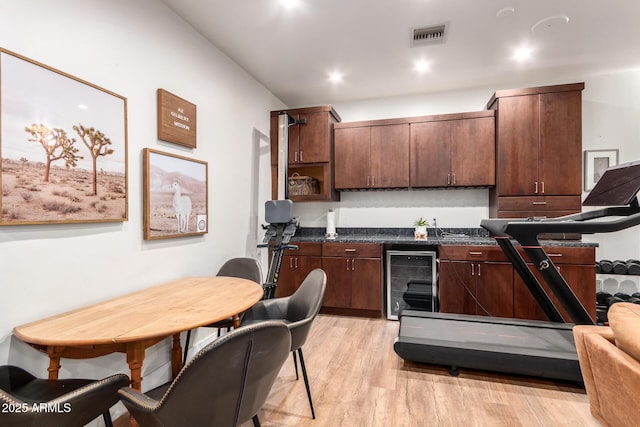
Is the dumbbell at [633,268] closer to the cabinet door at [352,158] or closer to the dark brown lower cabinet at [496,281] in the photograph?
the dark brown lower cabinet at [496,281]

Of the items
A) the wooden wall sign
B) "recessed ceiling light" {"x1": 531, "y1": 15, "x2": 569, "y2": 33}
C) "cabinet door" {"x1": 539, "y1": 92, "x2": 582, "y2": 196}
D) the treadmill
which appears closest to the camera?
the treadmill

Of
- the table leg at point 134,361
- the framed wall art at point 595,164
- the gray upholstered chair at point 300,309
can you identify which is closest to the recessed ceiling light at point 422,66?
the framed wall art at point 595,164

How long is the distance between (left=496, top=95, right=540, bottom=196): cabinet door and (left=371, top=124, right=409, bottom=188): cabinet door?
1.09 m

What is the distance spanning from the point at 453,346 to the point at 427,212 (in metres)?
2.10

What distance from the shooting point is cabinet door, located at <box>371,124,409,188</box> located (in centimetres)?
396

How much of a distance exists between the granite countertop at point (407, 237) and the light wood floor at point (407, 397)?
4.46ft

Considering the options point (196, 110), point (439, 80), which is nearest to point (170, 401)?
point (196, 110)

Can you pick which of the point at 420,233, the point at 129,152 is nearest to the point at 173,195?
the point at 129,152

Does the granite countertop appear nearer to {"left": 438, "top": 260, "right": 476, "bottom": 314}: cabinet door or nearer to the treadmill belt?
{"left": 438, "top": 260, "right": 476, "bottom": 314}: cabinet door

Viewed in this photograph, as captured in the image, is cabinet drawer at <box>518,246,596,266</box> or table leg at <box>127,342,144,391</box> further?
cabinet drawer at <box>518,246,596,266</box>

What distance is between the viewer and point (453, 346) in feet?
7.89

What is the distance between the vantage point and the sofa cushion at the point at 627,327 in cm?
131

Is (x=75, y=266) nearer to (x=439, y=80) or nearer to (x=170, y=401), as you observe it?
(x=170, y=401)

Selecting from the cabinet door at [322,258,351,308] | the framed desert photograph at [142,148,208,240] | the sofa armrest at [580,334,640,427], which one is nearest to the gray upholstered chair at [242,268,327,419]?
the framed desert photograph at [142,148,208,240]
